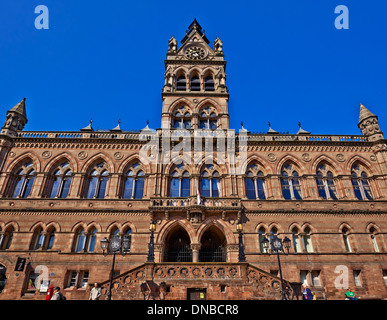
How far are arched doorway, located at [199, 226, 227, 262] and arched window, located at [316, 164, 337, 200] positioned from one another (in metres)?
10.1

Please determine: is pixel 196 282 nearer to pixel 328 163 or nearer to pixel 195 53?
pixel 328 163

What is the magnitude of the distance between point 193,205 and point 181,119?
1023 cm

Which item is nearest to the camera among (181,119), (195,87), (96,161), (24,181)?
(24,181)

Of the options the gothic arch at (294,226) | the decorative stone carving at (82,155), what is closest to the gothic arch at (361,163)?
the gothic arch at (294,226)

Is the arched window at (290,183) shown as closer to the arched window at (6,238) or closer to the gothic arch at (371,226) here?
the gothic arch at (371,226)

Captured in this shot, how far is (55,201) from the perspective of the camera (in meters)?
21.8

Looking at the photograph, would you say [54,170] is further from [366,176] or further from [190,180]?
[366,176]

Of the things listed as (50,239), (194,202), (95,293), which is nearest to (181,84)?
(194,202)

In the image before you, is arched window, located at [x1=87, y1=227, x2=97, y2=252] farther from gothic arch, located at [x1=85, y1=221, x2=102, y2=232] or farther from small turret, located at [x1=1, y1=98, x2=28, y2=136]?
small turret, located at [x1=1, y1=98, x2=28, y2=136]

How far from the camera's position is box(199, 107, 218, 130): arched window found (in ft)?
88.0

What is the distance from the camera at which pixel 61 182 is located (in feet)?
75.8

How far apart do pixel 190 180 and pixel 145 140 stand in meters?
5.92

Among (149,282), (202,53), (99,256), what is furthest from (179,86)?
(149,282)

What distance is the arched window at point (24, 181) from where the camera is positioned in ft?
74.3
